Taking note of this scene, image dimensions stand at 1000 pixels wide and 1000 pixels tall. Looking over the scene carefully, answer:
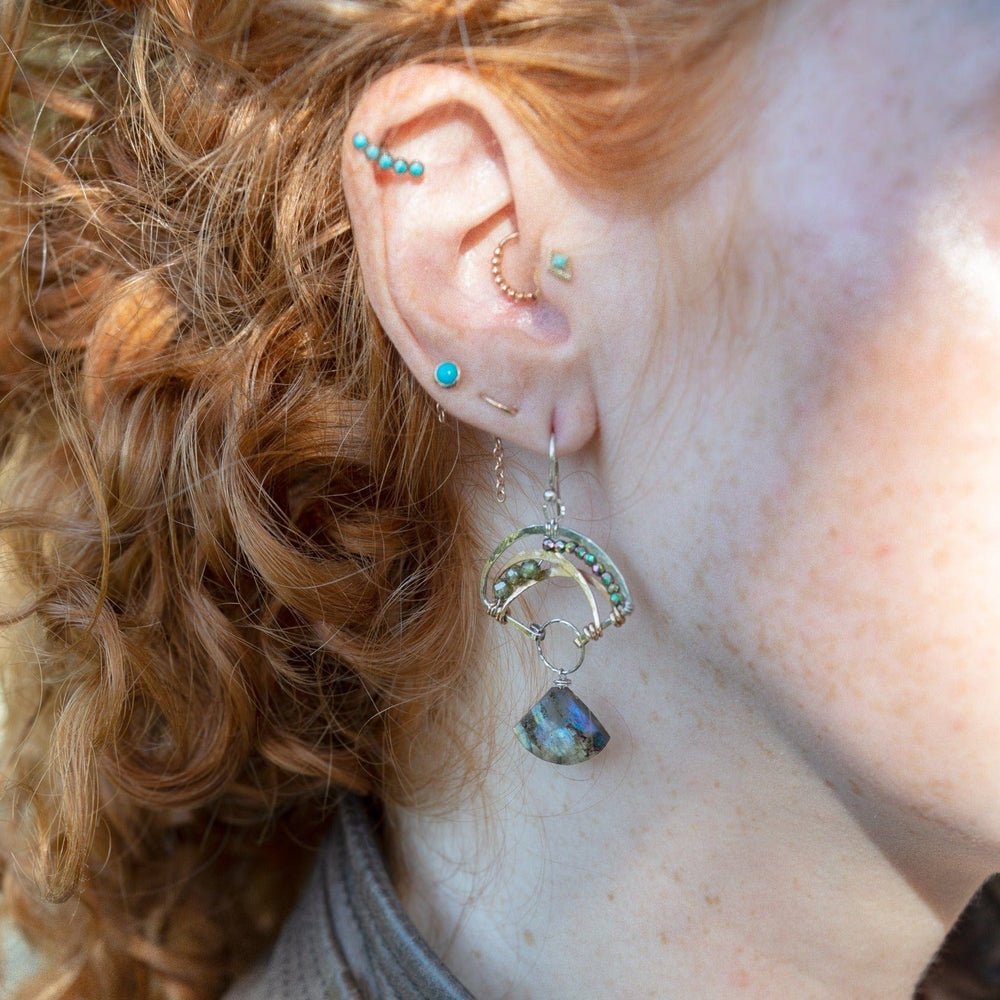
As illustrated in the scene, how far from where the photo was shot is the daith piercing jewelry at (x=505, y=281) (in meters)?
0.90

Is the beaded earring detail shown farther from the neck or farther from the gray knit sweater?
the gray knit sweater

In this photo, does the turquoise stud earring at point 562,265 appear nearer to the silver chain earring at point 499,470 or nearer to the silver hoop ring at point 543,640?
the silver chain earring at point 499,470

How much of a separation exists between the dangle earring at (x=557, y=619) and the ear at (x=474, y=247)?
2.3 inches

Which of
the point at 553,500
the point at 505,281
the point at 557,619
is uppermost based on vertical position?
the point at 505,281

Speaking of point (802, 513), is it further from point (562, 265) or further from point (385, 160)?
point (385, 160)

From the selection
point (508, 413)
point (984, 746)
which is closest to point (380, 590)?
point (508, 413)

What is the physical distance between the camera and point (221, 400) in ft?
3.40

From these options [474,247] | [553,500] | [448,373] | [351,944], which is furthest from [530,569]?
[351,944]

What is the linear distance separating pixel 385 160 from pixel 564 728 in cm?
57

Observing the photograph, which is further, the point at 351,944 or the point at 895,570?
the point at 351,944

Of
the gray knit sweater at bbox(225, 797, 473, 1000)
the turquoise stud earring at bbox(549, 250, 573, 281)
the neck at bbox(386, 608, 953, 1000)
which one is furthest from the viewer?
the gray knit sweater at bbox(225, 797, 473, 1000)

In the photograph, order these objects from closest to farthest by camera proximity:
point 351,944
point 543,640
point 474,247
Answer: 1. point 474,247
2. point 543,640
3. point 351,944

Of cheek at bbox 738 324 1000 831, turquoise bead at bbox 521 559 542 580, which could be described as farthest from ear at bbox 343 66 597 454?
cheek at bbox 738 324 1000 831

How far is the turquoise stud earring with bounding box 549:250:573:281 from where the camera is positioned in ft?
2.87
